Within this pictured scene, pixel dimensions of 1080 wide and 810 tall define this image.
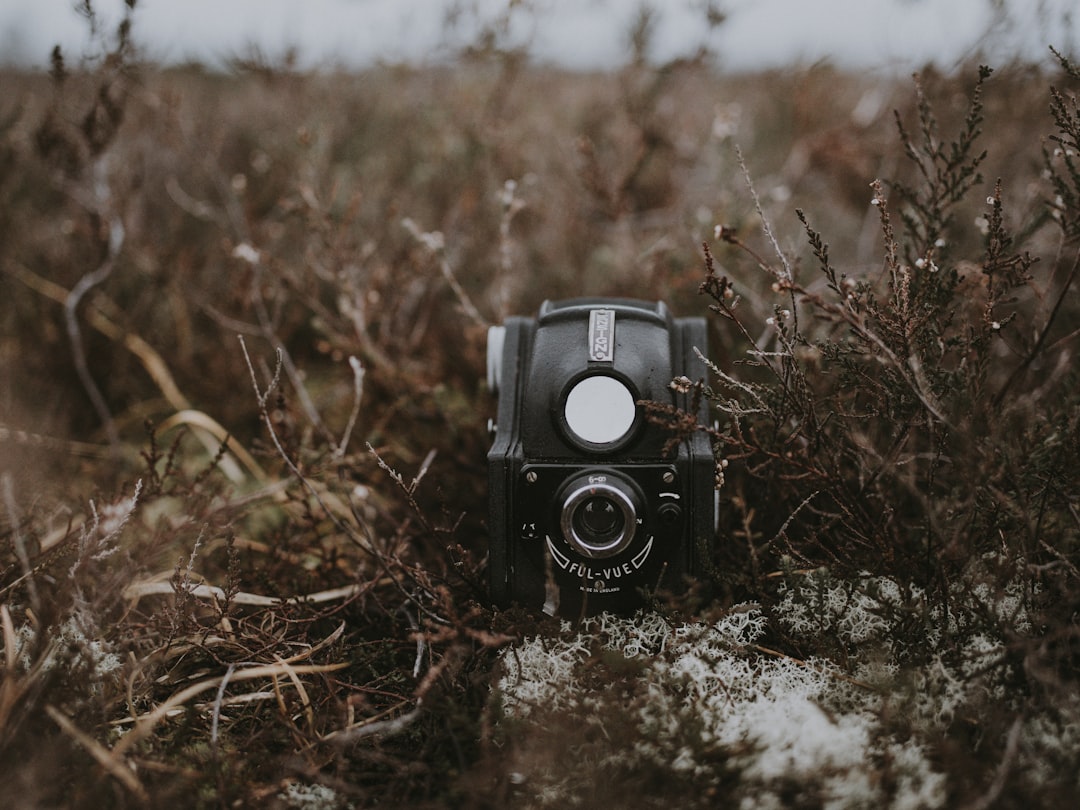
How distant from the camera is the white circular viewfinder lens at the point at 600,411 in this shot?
1.72 meters

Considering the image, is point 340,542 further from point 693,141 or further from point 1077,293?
point 693,141

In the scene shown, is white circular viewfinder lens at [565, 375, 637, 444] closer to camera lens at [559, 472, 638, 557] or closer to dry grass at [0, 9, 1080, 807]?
camera lens at [559, 472, 638, 557]

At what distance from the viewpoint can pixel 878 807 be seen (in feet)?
4.42

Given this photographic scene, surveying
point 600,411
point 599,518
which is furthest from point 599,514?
point 600,411

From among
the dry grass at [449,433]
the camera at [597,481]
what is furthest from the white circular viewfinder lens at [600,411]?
the dry grass at [449,433]

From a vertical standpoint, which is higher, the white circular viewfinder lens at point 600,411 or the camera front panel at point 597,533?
the white circular viewfinder lens at point 600,411

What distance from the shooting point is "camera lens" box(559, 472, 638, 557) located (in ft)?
5.52

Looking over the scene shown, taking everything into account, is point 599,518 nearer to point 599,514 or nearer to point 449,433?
point 599,514

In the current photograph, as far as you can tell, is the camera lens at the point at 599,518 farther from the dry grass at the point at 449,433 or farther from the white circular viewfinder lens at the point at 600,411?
the dry grass at the point at 449,433

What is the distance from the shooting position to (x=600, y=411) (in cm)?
173

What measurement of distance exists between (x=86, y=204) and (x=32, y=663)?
208 cm

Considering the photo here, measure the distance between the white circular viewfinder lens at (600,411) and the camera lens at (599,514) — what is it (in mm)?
93

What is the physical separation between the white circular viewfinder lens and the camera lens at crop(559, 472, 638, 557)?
93 mm

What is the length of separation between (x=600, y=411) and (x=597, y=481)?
0.16 meters
